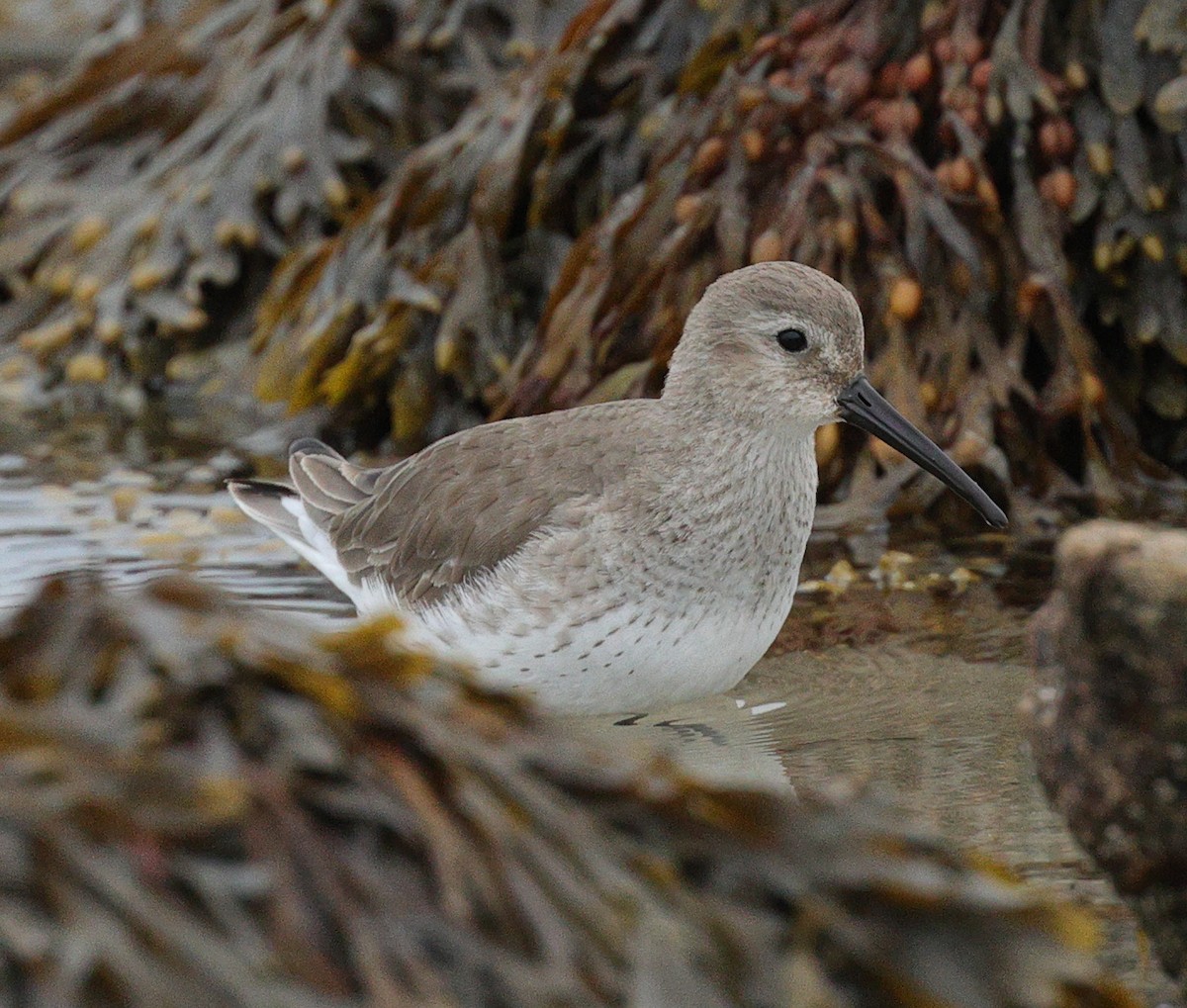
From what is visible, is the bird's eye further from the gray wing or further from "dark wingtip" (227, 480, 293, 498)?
"dark wingtip" (227, 480, 293, 498)

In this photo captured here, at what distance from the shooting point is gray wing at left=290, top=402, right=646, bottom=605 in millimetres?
4016

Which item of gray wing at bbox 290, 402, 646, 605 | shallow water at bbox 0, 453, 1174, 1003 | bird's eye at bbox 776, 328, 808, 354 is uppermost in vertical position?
bird's eye at bbox 776, 328, 808, 354

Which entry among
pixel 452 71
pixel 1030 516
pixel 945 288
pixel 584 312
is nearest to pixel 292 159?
pixel 452 71

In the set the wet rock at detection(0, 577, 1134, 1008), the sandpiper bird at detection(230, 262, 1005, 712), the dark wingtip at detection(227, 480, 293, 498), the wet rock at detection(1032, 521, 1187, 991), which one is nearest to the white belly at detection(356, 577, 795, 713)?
the sandpiper bird at detection(230, 262, 1005, 712)

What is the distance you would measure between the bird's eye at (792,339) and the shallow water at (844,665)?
80 centimetres

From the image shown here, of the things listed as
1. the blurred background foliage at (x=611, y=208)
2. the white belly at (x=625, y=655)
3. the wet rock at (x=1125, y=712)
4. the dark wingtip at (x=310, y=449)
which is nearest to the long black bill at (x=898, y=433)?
the white belly at (x=625, y=655)

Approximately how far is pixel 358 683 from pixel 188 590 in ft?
0.78

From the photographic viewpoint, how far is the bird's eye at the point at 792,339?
3.94 metres

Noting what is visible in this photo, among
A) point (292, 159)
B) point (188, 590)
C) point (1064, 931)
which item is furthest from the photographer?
point (292, 159)

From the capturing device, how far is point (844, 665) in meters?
4.42

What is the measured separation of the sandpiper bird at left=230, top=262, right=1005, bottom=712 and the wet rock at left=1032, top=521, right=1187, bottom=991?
1.39 metres

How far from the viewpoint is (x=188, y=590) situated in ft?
7.36

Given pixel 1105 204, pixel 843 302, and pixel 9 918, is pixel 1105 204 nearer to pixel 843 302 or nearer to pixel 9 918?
pixel 843 302

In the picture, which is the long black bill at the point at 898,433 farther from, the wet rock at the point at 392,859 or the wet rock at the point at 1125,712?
the wet rock at the point at 392,859
